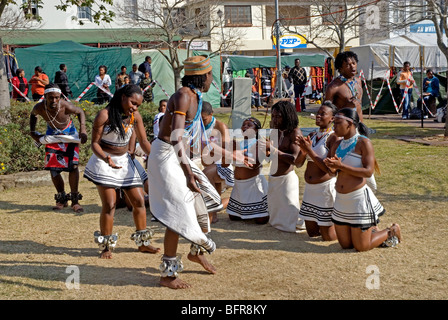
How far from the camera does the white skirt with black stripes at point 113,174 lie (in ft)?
19.8

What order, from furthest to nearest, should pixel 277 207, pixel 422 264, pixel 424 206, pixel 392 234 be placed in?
pixel 424 206, pixel 277 207, pixel 392 234, pixel 422 264

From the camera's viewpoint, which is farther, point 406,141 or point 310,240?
point 406,141

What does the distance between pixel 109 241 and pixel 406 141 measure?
9.74 metres

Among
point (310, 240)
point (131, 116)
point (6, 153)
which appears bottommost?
point (310, 240)

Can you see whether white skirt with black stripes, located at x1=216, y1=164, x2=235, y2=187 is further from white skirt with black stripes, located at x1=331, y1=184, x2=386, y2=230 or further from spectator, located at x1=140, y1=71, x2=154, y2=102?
spectator, located at x1=140, y1=71, x2=154, y2=102

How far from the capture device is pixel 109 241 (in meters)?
5.98

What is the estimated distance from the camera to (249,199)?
23.9 ft

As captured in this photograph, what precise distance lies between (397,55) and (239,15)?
77.6 ft

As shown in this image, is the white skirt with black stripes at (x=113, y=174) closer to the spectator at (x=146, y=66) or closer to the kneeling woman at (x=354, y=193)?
the kneeling woman at (x=354, y=193)

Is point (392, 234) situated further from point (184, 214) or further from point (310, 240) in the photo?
point (184, 214)

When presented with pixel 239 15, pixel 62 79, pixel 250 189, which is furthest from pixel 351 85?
pixel 239 15

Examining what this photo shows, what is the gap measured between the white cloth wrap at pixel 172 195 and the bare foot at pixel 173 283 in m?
0.37

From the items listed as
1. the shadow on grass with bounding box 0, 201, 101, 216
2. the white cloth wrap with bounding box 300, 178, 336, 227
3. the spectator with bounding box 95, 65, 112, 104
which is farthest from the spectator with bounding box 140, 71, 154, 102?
the white cloth wrap with bounding box 300, 178, 336, 227

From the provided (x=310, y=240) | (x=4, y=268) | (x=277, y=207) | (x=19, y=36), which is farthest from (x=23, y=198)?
(x=19, y=36)
